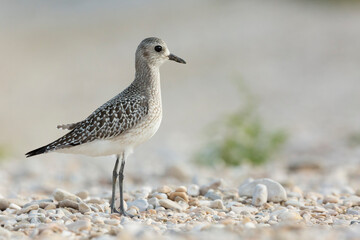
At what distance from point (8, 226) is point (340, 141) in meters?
9.98

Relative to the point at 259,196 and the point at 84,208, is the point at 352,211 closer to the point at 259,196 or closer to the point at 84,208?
the point at 259,196

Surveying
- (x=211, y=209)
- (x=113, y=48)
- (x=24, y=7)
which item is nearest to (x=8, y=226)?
(x=211, y=209)

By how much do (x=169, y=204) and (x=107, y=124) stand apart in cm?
108

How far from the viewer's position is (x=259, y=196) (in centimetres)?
715

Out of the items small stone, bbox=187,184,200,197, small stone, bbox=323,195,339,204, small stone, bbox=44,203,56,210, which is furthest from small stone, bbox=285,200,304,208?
small stone, bbox=44,203,56,210

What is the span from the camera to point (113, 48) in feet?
109

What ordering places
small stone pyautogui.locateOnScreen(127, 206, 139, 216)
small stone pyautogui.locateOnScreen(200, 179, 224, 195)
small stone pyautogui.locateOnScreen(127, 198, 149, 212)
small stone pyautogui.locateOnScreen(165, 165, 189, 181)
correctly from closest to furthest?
small stone pyautogui.locateOnScreen(127, 206, 139, 216) → small stone pyautogui.locateOnScreen(127, 198, 149, 212) → small stone pyautogui.locateOnScreen(200, 179, 224, 195) → small stone pyautogui.locateOnScreen(165, 165, 189, 181)

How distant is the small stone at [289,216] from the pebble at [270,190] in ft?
2.84

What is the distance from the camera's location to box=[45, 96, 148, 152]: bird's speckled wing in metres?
6.70

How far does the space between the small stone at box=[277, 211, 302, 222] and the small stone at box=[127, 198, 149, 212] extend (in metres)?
1.45

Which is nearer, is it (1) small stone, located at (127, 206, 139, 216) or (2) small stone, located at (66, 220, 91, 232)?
(2) small stone, located at (66, 220, 91, 232)

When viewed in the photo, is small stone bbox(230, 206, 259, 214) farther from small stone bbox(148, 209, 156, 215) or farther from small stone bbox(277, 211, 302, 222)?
small stone bbox(148, 209, 156, 215)

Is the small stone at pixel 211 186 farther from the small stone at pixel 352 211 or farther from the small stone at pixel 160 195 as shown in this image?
the small stone at pixel 352 211

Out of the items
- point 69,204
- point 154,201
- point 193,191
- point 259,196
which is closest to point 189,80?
point 193,191
